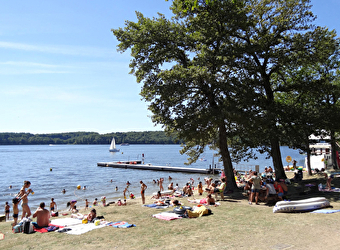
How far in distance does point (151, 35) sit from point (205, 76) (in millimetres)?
5539

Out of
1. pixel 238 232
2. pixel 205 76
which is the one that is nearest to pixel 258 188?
pixel 238 232

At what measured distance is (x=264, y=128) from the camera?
759 inches

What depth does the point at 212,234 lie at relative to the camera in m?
9.34

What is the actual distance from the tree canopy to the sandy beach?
7.54m

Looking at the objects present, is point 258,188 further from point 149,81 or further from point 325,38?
point 325,38

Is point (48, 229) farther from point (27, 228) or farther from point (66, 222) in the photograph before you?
point (66, 222)

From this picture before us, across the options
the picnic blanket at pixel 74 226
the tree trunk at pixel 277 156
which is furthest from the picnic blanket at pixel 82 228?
the tree trunk at pixel 277 156

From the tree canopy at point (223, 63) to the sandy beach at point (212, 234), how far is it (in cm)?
754

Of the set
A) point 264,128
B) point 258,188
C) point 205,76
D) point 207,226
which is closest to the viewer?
point 207,226

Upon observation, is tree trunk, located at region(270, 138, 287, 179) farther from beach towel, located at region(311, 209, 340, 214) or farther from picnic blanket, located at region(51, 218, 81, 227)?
picnic blanket, located at region(51, 218, 81, 227)

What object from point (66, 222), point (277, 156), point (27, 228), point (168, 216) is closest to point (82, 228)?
point (66, 222)

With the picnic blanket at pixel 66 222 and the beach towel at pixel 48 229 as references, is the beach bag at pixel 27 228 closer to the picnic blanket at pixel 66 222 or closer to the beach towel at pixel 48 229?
the beach towel at pixel 48 229

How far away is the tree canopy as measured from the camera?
1802 cm

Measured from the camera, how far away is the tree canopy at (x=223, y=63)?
59.1ft
